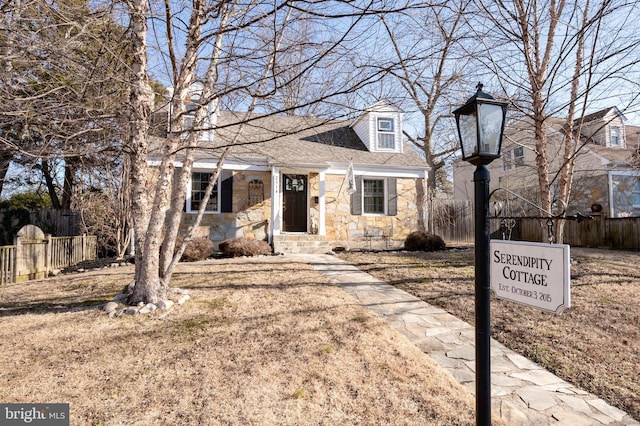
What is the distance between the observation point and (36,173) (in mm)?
14805

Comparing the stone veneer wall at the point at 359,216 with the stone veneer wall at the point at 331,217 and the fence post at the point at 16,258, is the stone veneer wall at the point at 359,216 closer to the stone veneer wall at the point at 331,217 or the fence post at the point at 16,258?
the stone veneer wall at the point at 331,217

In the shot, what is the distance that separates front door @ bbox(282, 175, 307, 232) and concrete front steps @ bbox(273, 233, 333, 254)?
3.58ft

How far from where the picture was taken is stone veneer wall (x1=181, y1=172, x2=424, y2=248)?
1140 centimetres

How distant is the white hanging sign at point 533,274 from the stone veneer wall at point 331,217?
9.17 meters

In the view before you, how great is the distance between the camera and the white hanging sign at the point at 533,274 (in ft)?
6.31

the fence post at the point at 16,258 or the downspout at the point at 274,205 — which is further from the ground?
the downspout at the point at 274,205

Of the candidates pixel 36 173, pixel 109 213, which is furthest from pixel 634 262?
pixel 36 173

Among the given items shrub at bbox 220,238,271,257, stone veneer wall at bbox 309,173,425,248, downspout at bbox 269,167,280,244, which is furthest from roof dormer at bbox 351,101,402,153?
shrub at bbox 220,238,271,257

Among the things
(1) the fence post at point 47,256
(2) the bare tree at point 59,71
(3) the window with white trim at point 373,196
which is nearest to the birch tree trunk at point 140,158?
(2) the bare tree at point 59,71

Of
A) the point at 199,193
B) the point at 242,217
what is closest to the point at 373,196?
the point at 242,217

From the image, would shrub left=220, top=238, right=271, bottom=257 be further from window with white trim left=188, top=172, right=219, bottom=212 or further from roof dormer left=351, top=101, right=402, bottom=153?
roof dormer left=351, top=101, right=402, bottom=153

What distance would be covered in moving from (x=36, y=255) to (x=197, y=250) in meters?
3.88

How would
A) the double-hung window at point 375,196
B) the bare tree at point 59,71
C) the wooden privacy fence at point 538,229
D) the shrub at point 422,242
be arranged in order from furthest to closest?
the double-hung window at point 375,196 → the wooden privacy fence at point 538,229 → the shrub at point 422,242 → the bare tree at point 59,71

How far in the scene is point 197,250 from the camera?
30.4ft
